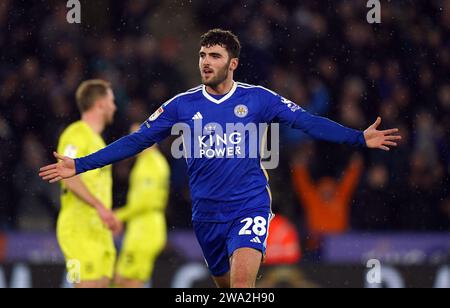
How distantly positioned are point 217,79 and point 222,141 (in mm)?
422

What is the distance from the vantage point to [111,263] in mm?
9062

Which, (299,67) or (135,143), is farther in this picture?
(299,67)

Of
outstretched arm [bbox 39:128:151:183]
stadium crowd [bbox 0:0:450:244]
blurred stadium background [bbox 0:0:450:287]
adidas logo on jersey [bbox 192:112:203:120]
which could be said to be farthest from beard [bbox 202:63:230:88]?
stadium crowd [bbox 0:0:450:244]

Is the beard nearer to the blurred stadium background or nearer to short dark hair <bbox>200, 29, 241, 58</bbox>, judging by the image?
short dark hair <bbox>200, 29, 241, 58</bbox>

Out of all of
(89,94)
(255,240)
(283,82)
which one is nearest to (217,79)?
(255,240)

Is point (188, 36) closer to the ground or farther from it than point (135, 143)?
farther from it

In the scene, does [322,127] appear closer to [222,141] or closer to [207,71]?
[222,141]

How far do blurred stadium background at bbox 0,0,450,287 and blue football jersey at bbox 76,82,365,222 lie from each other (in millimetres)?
3695

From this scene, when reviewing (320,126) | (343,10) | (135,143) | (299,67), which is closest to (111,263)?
(135,143)

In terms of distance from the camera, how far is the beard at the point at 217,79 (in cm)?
745

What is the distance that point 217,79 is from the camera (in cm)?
746
